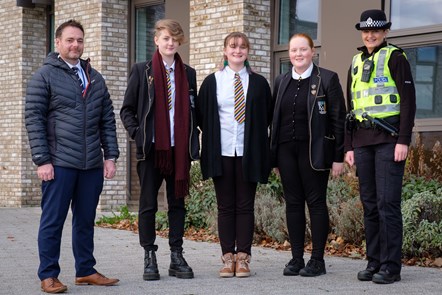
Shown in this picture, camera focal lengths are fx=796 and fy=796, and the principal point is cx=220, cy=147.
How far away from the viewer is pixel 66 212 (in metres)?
6.32

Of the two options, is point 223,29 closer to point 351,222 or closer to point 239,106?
point 351,222

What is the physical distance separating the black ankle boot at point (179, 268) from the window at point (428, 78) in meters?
4.13

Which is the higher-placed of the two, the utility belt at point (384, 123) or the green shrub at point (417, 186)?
the utility belt at point (384, 123)

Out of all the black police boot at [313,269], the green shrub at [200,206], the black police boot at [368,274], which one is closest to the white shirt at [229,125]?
the black police boot at [313,269]

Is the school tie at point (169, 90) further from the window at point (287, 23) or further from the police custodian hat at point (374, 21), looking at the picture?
the window at point (287, 23)

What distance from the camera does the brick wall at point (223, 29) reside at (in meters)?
11.4

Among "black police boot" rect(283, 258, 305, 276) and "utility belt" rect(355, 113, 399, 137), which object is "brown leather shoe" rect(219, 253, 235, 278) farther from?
"utility belt" rect(355, 113, 399, 137)

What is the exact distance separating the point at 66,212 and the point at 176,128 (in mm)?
1127

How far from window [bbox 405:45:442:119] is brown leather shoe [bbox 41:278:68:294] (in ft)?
17.1

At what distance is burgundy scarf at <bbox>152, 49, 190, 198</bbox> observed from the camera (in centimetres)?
655

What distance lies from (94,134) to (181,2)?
275 inches

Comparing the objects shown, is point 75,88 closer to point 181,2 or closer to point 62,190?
point 62,190


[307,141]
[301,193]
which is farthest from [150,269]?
[307,141]

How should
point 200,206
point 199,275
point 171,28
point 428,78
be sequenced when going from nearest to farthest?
A: 1. point 171,28
2. point 199,275
3. point 428,78
4. point 200,206
